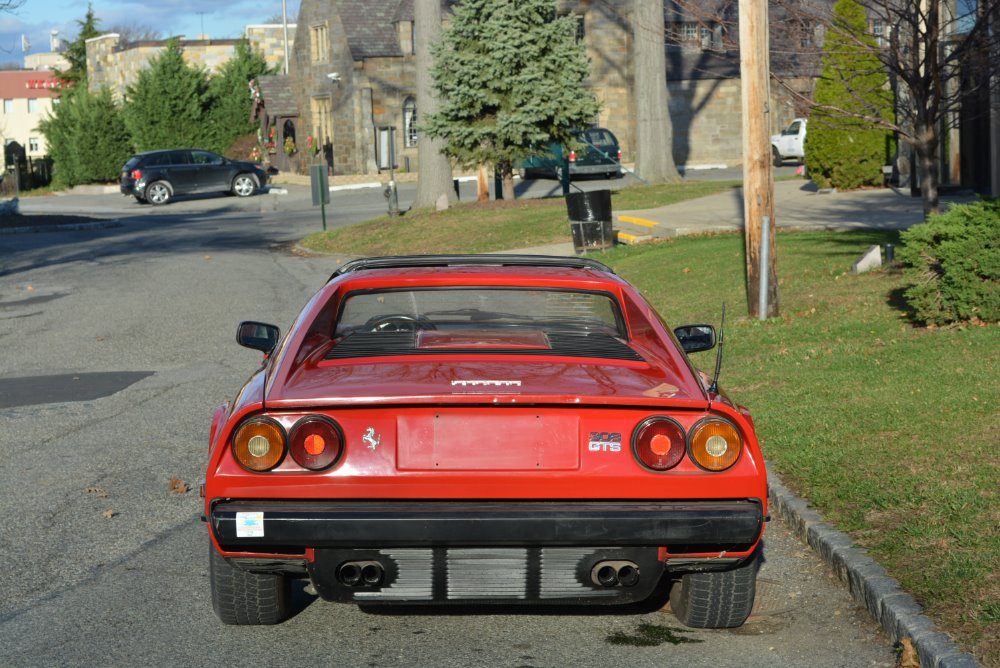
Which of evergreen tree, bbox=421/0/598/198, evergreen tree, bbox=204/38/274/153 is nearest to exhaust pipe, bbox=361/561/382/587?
evergreen tree, bbox=421/0/598/198

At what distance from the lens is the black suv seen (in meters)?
45.9

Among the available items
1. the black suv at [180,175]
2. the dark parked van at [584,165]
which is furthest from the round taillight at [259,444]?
the black suv at [180,175]

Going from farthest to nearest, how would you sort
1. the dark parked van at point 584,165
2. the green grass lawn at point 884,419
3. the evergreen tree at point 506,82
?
1. the dark parked van at point 584,165
2. the evergreen tree at point 506,82
3. the green grass lawn at point 884,419

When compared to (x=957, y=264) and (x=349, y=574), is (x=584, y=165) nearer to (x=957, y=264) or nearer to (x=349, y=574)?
(x=957, y=264)

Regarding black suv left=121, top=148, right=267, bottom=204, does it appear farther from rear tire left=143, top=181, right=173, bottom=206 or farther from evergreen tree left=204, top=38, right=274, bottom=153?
evergreen tree left=204, top=38, right=274, bottom=153

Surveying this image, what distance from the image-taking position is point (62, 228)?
34.2m

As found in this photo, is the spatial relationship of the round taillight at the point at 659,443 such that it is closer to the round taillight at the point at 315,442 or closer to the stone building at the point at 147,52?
the round taillight at the point at 315,442

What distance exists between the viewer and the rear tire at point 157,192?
4581cm

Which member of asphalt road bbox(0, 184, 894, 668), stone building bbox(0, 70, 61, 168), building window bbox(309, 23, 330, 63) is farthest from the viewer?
stone building bbox(0, 70, 61, 168)

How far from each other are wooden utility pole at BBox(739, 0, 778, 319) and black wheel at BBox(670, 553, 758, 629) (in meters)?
7.66

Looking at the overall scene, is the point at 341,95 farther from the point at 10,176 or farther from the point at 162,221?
the point at 162,221

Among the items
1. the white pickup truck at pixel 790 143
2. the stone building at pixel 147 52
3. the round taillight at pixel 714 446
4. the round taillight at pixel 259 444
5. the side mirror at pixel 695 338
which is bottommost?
the round taillight at pixel 714 446

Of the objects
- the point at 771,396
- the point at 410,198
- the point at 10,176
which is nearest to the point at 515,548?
the point at 771,396

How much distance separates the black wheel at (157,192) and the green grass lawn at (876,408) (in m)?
31.2
